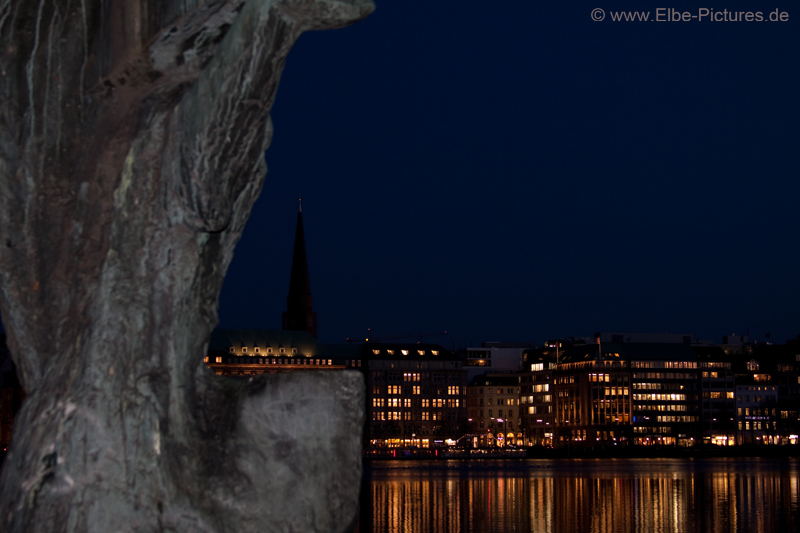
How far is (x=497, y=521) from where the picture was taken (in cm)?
3309

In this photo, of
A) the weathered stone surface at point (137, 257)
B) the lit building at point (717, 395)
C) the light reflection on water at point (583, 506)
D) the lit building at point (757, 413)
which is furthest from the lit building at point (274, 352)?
the weathered stone surface at point (137, 257)

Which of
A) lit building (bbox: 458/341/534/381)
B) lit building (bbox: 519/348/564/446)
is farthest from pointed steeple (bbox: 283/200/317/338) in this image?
lit building (bbox: 519/348/564/446)

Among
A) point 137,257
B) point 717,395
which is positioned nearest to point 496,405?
point 717,395

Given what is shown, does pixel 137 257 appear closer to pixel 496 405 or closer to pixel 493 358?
pixel 496 405

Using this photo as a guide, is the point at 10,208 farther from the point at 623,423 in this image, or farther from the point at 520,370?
the point at 520,370

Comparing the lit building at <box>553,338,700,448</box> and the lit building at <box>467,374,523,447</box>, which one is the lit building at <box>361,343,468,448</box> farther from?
the lit building at <box>553,338,700,448</box>

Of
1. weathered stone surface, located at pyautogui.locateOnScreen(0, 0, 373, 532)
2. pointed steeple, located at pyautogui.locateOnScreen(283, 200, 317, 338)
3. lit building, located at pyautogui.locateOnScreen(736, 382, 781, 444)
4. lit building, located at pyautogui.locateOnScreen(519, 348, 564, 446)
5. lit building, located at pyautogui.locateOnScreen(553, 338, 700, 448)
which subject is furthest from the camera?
pointed steeple, located at pyautogui.locateOnScreen(283, 200, 317, 338)

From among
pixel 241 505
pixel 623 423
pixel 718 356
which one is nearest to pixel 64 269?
pixel 241 505

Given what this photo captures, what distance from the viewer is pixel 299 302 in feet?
602

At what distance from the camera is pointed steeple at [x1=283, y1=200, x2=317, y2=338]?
599ft

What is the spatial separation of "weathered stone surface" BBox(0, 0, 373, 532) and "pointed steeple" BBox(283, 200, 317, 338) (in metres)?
176

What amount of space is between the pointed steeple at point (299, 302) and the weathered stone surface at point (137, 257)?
176m

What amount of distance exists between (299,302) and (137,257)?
179m

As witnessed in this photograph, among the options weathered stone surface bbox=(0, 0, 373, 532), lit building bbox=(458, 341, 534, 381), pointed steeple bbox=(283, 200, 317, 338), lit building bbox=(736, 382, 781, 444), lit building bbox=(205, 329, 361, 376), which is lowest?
weathered stone surface bbox=(0, 0, 373, 532)
